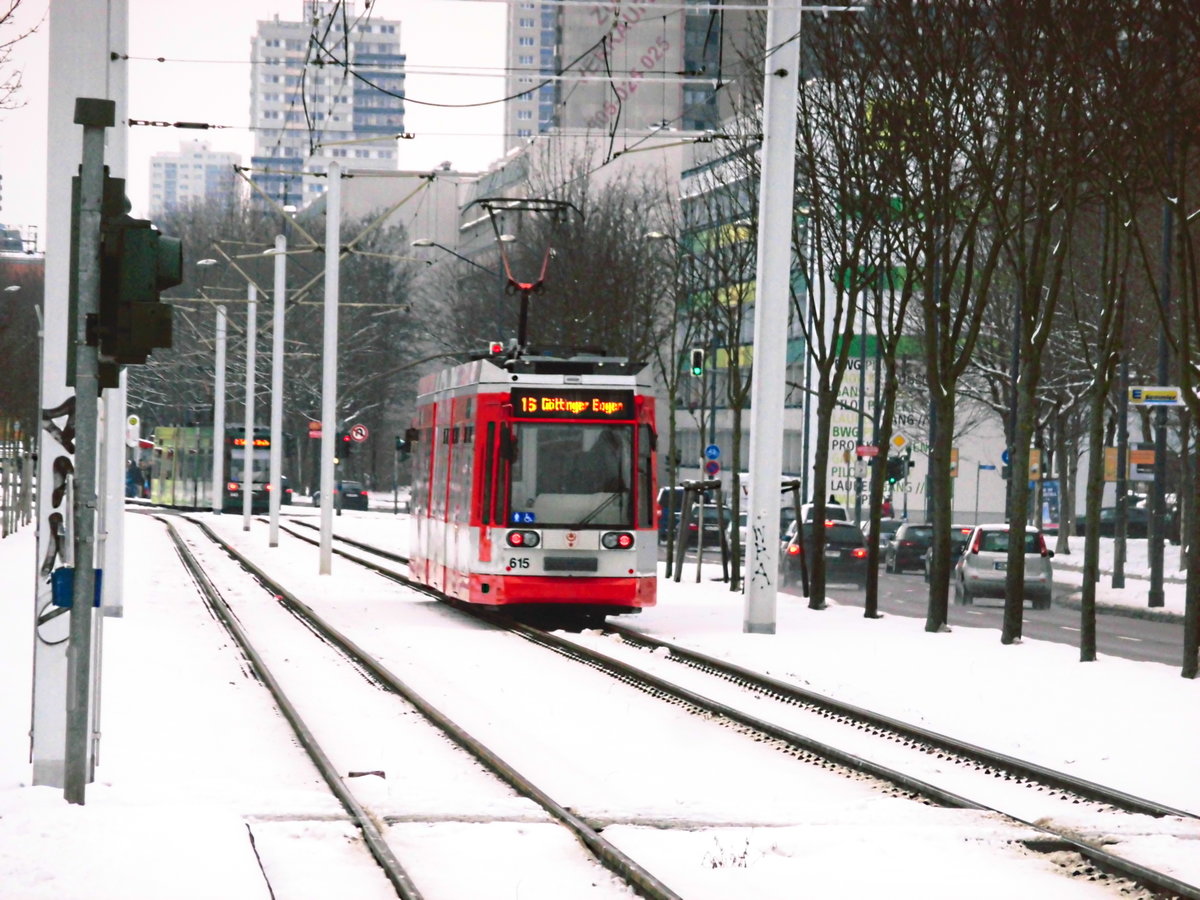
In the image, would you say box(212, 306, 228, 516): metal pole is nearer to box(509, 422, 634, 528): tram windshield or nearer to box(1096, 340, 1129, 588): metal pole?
box(1096, 340, 1129, 588): metal pole

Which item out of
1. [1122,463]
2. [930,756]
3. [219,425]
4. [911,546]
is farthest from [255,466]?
[930,756]

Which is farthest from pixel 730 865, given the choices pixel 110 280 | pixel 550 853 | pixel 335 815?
pixel 110 280

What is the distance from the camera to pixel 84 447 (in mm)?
9312

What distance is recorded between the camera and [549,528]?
2206cm

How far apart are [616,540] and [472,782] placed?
10974mm

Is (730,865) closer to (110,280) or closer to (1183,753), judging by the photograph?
(110,280)

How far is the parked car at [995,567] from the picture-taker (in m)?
35.3

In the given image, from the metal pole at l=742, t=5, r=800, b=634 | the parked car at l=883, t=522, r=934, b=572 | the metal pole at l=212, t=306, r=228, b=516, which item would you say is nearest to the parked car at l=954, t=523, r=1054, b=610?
the parked car at l=883, t=522, r=934, b=572

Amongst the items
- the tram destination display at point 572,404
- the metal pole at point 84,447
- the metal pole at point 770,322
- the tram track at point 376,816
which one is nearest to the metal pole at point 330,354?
the tram track at point 376,816

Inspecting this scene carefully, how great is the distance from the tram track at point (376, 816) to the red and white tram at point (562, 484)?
217 centimetres

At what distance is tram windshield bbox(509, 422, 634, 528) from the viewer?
22.1m

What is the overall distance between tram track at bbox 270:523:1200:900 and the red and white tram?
2.85m

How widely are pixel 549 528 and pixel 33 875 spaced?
1428 centimetres

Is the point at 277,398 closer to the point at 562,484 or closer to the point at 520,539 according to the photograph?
the point at 562,484
